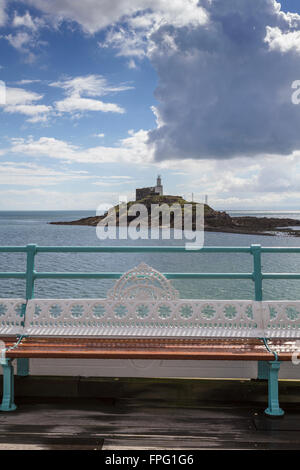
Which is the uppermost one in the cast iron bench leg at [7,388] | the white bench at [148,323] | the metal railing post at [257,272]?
the metal railing post at [257,272]

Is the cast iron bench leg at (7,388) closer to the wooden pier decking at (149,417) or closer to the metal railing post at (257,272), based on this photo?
the wooden pier decking at (149,417)

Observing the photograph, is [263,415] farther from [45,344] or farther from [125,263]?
[125,263]

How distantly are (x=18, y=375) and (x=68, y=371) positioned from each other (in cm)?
50

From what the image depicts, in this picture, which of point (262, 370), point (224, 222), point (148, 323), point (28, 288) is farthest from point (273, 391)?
point (224, 222)

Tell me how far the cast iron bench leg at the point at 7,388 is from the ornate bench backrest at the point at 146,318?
437mm

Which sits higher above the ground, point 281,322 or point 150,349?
point 281,322

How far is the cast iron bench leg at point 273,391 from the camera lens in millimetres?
3496

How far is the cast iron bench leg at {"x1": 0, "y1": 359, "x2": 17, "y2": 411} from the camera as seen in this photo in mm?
3607

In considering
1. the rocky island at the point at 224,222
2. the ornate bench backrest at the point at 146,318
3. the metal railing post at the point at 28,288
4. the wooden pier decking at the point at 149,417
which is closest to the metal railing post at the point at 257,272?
the ornate bench backrest at the point at 146,318

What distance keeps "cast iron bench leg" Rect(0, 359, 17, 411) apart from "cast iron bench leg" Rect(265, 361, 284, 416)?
7.56ft

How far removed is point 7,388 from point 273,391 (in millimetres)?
2410

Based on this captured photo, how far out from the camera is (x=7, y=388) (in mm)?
3635

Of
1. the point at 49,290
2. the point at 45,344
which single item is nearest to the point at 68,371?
the point at 45,344

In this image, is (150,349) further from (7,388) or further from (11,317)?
(11,317)
